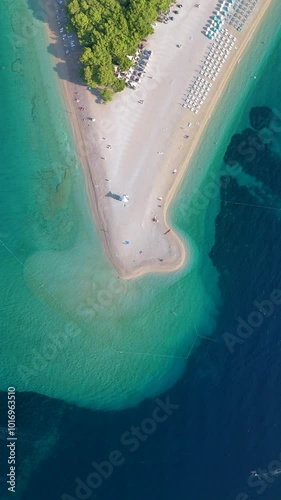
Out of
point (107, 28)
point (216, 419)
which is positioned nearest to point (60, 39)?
point (107, 28)

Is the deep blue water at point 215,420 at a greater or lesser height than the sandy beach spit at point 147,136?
lesser

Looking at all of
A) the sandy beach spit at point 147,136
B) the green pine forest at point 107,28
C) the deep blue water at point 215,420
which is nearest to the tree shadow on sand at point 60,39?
the sandy beach spit at point 147,136

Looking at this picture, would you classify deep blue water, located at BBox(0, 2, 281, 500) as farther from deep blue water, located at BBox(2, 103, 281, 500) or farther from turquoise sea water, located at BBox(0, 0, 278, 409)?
turquoise sea water, located at BBox(0, 0, 278, 409)

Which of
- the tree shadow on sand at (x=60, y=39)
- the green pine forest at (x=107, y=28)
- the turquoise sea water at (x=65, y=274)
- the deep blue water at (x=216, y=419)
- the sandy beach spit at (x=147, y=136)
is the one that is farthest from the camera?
the sandy beach spit at (x=147, y=136)

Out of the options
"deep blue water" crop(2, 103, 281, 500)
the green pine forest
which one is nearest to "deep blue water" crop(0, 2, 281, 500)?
"deep blue water" crop(2, 103, 281, 500)

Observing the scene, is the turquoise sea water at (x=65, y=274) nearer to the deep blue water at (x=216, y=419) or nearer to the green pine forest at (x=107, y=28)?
the deep blue water at (x=216, y=419)

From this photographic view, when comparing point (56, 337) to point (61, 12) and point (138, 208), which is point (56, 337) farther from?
point (61, 12)
